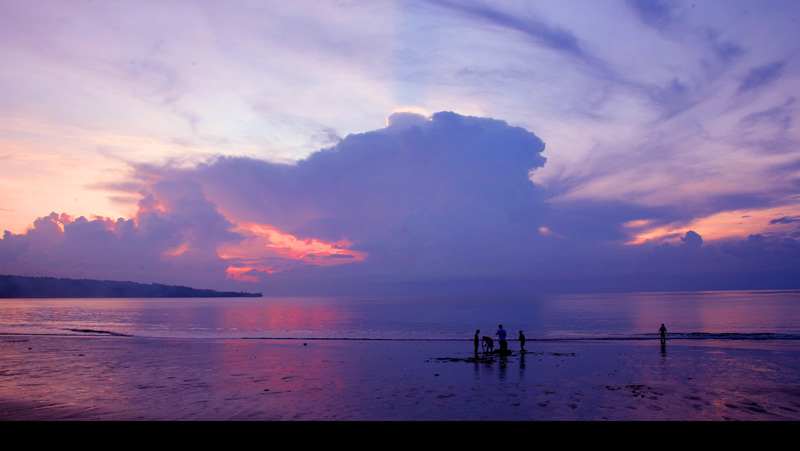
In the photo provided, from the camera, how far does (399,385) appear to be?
20.9 m

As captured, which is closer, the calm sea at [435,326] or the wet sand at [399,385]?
the wet sand at [399,385]

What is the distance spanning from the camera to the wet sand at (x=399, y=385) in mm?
15961

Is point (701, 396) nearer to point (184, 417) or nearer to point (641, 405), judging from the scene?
point (641, 405)

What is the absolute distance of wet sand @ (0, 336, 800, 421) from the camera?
15961 mm

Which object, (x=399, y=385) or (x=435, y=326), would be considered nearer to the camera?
(x=399, y=385)

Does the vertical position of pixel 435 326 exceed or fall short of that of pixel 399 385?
it falls short

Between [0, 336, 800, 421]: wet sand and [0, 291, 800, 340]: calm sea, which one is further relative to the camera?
[0, 291, 800, 340]: calm sea
